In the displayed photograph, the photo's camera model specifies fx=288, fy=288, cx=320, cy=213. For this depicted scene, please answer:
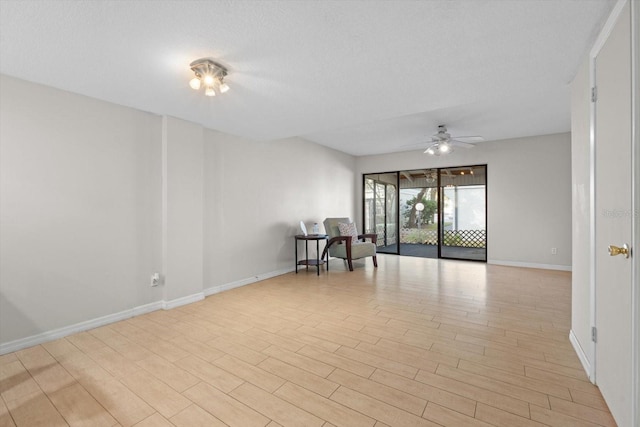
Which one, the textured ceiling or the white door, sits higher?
the textured ceiling

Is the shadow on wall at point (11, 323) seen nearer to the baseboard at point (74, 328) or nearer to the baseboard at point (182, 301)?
the baseboard at point (74, 328)

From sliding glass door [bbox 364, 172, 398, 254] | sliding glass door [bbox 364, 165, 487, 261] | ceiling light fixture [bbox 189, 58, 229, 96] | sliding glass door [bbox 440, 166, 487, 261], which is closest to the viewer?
ceiling light fixture [bbox 189, 58, 229, 96]

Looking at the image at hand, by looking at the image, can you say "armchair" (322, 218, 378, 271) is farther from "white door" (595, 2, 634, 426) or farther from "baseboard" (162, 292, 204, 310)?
"white door" (595, 2, 634, 426)

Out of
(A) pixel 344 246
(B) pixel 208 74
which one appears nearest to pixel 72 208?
(B) pixel 208 74

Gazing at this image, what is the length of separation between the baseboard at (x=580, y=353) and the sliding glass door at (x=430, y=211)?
149 inches

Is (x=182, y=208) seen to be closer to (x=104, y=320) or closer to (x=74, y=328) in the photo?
(x=104, y=320)

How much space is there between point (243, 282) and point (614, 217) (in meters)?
4.00

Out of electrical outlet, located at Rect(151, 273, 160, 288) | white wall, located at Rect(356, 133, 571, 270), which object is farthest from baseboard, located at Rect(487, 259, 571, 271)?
electrical outlet, located at Rect(151, 273, 160, 288)

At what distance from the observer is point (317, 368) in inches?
79.0

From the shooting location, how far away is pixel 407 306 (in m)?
3.24

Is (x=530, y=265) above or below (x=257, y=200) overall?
below

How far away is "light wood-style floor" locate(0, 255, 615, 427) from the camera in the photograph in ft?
5.11

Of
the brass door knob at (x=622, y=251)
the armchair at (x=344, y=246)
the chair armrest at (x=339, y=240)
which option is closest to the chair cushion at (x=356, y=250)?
the armchair at (x=344, y=246)

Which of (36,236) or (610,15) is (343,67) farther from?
(36,236)
